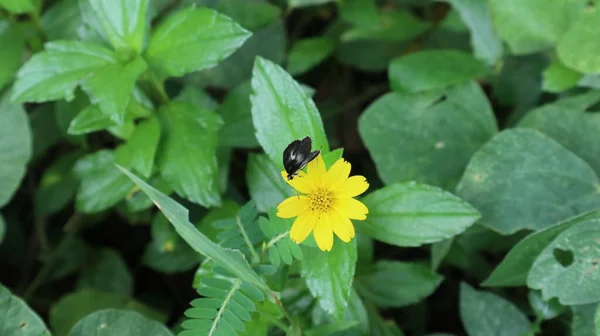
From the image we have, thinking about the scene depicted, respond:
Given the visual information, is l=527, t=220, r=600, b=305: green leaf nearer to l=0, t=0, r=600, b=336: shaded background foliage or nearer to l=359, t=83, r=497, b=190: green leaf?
l=0, t=0, r=600, b=336: shaded background foliage

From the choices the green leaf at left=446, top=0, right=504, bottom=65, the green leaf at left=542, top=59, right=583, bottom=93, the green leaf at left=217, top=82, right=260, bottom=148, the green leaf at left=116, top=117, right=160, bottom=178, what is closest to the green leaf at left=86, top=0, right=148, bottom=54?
the green leaf at left=116, top=117, right=160, bottom=178

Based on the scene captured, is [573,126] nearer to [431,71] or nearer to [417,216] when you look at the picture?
[431,71]

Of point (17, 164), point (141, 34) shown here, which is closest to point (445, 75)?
point (141, 34)

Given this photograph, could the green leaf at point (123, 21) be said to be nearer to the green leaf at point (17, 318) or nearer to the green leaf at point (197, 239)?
the green leaf at point (197, 239)

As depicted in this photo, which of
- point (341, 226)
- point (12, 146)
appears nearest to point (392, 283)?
point (341, 226)

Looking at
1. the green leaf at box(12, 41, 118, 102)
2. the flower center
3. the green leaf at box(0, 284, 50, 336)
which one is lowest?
the green leaf at box(0, 284, 50, 336)

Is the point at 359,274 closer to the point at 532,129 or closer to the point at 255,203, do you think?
the point at 255,203
